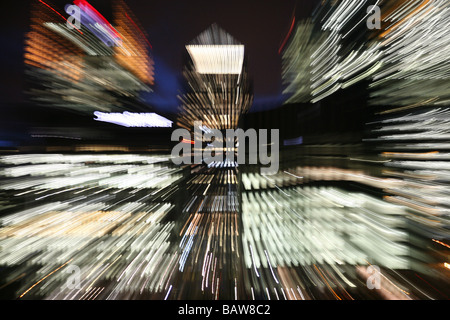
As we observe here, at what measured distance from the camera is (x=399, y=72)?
4.48ft

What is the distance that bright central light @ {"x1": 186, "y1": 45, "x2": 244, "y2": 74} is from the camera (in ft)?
5.60

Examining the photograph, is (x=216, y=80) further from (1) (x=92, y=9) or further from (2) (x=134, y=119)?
(1) (x=92, y=9)

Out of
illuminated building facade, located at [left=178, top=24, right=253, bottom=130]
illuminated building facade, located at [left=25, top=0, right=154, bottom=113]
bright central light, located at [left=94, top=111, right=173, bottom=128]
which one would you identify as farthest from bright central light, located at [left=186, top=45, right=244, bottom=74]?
bright central light, located at [left=94, top=111, right=173, bottom=128]

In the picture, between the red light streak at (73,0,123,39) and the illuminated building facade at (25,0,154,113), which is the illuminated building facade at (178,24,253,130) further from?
the red light streak at (73,0,123,39)

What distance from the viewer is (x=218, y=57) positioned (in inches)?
71.3

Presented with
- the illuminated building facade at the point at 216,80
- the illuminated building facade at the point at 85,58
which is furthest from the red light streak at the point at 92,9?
the illuminated building facade at the point at 216,80

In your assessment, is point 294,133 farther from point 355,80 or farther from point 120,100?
point 120,100

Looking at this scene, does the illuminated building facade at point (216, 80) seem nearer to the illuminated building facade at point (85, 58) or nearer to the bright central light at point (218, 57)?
the bright central light at point (218, 57)

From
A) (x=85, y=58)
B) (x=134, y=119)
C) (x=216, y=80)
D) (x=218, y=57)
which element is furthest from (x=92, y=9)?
(x=216, y=80)

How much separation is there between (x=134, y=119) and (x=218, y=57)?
5.82 feet

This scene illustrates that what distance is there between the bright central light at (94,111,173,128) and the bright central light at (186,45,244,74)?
117 centimetres

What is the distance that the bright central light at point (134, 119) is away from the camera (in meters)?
2.67

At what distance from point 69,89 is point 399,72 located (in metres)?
3.00
